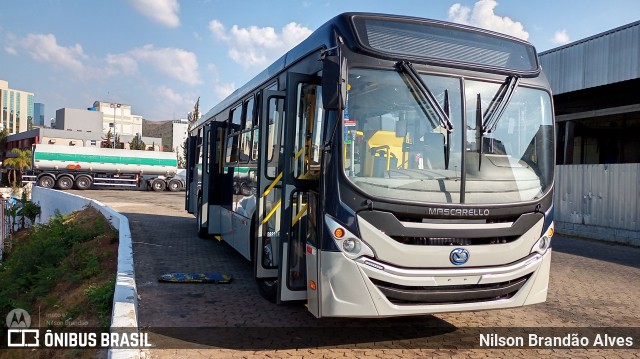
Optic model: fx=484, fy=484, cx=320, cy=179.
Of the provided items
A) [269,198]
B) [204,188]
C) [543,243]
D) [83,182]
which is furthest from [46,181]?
[543,243]

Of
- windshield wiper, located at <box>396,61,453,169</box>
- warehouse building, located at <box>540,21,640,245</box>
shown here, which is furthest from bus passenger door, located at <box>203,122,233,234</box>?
warehouse building, located at <box>540,21,640,245</box>

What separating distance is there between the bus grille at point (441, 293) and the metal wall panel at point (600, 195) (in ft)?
Result: 39.8

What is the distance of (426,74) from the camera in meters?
4.67

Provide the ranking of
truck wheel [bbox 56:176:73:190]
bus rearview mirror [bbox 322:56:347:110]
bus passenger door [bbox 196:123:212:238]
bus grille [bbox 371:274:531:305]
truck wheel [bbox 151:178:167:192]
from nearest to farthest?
bus rearview mirror [bbox 322:56:347:110], bus grille [bbox 371:274:531:305], bus passenger door [bbox 196:123:212:238], truck wheel [bbox 56:176:73:190], truck wheel [bbox 151:178:167:192]

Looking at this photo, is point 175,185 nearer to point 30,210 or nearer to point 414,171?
point 30,210

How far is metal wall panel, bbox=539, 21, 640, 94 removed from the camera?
14109mm

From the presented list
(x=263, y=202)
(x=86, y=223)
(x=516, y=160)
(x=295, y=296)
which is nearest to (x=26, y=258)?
(x=86, y=223)

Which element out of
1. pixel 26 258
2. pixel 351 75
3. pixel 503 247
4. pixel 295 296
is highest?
pixel 351 75

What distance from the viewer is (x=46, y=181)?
3488 cm

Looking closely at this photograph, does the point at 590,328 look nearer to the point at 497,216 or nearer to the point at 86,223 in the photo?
the point at 497,216

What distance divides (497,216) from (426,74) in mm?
1526

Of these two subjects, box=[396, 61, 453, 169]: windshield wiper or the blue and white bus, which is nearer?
the blue and white bus

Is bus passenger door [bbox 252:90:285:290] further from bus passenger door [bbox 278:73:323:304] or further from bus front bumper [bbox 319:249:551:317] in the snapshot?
bus front bumper [bbox 319:249:551:317]

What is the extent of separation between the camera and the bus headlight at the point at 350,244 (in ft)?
14.2
